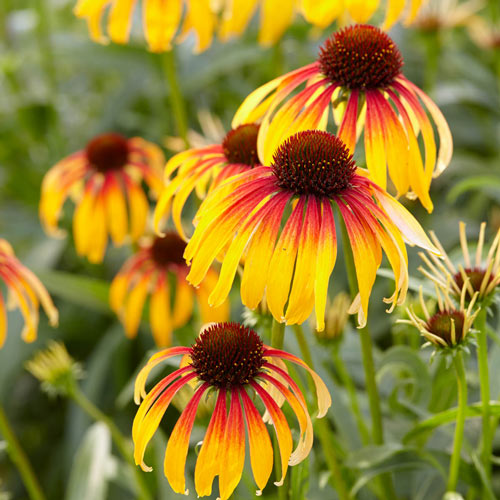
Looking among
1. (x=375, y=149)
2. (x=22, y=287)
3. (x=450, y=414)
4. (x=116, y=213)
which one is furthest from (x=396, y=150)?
(x=116, y=213)

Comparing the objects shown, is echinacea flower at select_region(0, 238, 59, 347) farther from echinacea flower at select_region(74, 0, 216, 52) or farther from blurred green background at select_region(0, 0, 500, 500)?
echinacea flower at select_region(74, 0, 216, 52)

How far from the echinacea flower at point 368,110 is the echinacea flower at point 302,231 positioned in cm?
5

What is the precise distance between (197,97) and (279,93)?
1.22 meters

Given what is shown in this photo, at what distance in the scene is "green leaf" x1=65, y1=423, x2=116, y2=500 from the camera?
874 millimetres

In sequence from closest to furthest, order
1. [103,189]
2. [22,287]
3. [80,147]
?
[22,287] → [103,189] → [80,147]

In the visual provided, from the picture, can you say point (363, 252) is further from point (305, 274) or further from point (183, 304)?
point (183, 304)

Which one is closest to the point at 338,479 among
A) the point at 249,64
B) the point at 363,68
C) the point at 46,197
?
the point at 363,68

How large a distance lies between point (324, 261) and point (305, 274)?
0.05 ft

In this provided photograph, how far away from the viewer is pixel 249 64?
6.37 ft

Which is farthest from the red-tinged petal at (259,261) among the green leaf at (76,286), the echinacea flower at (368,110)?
the green leaf at (76,286)

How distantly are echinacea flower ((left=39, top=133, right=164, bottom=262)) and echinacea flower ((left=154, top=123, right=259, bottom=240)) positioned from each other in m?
0.44

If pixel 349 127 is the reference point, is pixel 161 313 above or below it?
below

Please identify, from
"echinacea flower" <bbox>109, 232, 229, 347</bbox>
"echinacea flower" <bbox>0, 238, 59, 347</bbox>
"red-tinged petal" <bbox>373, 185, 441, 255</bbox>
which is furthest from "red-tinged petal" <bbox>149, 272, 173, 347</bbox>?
"red-tinged petal" <bbox>373, 185, 441, 255</bbox>

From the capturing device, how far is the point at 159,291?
1.15 metres
